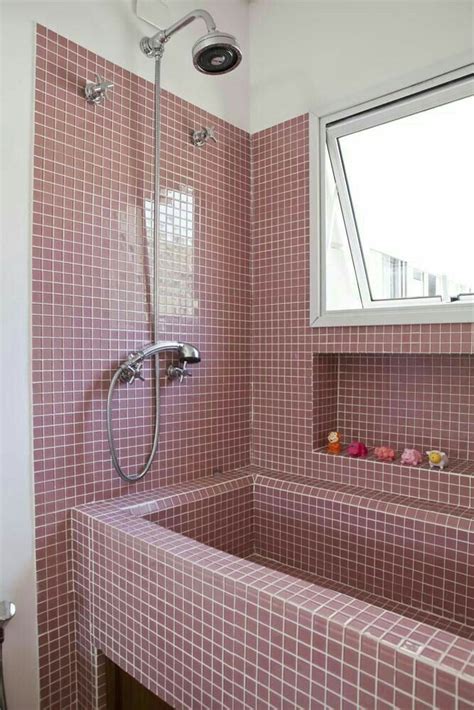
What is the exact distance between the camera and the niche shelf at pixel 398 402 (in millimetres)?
1873

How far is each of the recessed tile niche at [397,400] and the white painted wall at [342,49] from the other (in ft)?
3.69

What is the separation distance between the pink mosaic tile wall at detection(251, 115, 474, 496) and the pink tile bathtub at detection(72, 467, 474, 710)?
0.17 meters

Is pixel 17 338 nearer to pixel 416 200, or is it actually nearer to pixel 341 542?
pixel 341 542

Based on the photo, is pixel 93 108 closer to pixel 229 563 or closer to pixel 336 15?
pixel 336 15

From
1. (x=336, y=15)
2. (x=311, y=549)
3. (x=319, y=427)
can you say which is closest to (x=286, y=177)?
(x=336, y=15)

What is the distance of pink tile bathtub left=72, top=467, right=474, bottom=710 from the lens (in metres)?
0.88

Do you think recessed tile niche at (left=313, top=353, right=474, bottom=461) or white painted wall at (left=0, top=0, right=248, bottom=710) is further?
recessed tile niche at (left=313, top=353, right=474, bottom=461)

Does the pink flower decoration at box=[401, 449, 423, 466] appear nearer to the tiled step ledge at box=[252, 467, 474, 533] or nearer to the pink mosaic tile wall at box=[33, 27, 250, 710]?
the tiled step ledge at box=[252, 467, 474, 533]

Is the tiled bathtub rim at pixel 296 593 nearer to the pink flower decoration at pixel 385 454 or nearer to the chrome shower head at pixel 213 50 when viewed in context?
the pink flower decoration at pixel 385 454

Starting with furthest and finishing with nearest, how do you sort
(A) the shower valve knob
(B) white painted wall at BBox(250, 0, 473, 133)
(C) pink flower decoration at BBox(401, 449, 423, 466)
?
(A) the shower valve knob < (C) pink flower decoration at BBox(401, 449, 423, 466) < (B) white painted wall at BBox(250, 0, 473, 133)

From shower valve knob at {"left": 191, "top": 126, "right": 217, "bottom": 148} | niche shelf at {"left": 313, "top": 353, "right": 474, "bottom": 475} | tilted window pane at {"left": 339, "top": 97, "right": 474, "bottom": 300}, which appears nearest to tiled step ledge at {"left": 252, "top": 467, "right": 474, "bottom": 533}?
niche shelf at {"left": 313, "top": 353, "right": 474, "bottom": 475}

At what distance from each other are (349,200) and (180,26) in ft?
3.33

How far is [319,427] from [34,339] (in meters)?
1.27

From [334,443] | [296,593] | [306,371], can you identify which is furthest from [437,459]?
[296,593]
